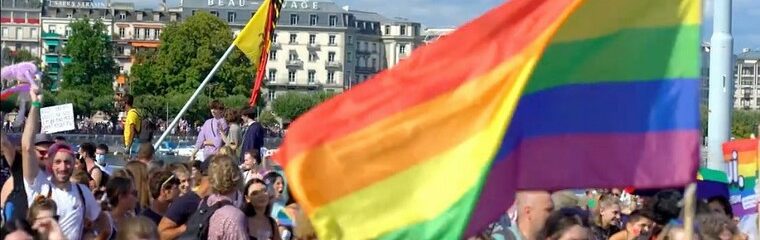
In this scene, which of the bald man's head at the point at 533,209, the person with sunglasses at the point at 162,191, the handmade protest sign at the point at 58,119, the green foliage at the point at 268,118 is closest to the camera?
the bald man's head at the point at 533,209

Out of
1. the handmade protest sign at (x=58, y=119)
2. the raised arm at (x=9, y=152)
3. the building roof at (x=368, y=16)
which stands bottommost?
the raised arm at (x=9, y=152)

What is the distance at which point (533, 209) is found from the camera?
7754mm

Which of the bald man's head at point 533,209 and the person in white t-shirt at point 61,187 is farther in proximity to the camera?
the person in white t-shirt at point 61,187

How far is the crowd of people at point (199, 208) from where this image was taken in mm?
7805

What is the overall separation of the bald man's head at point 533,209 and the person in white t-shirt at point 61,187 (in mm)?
2635

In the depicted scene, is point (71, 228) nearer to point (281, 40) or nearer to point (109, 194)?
point (109, 194)

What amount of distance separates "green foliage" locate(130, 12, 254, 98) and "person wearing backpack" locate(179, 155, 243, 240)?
307 ft

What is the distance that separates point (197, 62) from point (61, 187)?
9592 centimetres

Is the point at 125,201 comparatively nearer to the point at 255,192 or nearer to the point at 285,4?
the point at 255,192

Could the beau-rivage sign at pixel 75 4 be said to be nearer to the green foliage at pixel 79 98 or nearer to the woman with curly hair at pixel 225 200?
the green foliage at pixel 79 98

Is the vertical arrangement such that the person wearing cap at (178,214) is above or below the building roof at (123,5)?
below

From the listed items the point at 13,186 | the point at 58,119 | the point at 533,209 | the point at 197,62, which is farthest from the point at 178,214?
the point at 197,62

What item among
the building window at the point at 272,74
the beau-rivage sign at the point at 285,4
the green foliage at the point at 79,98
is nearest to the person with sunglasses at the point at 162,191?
the green foliage at the point at 79,98

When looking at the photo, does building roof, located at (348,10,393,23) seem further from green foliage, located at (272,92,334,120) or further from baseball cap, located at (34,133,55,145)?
baseball cap, located at (34,133,55,145)
